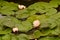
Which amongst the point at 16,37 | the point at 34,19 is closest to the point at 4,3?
the point at 34,19

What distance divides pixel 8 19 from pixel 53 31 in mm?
336

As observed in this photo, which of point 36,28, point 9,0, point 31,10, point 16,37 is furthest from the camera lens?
point 9,0

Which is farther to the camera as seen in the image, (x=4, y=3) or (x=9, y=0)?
(x=9, y=0)

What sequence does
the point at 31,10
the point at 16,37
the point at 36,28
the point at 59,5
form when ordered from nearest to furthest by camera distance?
1. the point at 16,37
2. the point at 36,28
3. the point at 31,10
4. the point at 59,5

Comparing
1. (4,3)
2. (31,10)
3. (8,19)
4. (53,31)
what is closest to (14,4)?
(4,3)

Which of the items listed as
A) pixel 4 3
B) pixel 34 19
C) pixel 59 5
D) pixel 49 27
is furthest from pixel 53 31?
pixel 4 3

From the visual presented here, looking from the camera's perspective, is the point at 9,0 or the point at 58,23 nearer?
the point at 58,23

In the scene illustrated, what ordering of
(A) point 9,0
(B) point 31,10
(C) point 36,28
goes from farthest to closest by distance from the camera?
(A) point 9,0, (B) point 31,10, (C) point 36,28

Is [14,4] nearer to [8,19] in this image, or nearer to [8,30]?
[8,19]

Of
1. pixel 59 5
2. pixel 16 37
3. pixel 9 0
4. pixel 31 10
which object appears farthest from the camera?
pixel 9 0

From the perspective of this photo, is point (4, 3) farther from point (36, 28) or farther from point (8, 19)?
point (36, 28)

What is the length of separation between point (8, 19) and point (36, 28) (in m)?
0.21

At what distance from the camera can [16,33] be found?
1.27m

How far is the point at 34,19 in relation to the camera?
1387 millimetres
